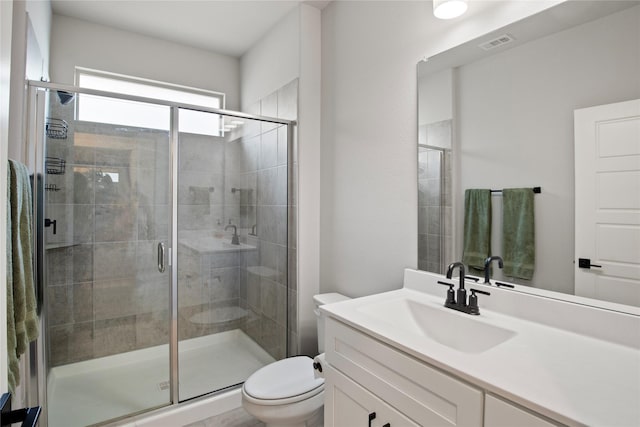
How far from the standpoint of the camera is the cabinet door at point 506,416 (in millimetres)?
686

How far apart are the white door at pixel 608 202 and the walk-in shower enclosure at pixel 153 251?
1745 millimetres

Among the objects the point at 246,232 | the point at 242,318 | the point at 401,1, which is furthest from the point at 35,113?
the point at 401,1

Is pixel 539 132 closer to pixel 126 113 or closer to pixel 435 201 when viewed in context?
pixel 435 201

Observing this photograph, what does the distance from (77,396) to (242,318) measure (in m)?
1.08

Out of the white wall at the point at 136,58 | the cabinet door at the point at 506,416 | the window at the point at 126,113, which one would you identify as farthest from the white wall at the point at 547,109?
the white wall at the point at 136,58

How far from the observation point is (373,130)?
75.3 inches

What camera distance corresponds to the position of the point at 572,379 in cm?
77

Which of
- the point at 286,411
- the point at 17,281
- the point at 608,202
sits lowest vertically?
the point at 286,411

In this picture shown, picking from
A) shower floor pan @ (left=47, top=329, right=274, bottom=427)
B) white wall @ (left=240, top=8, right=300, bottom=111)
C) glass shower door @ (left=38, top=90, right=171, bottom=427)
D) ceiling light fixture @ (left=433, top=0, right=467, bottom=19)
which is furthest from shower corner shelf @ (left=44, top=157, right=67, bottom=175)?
ceiling light fixture @ (left=433, top=0, right=467, bottom=19)

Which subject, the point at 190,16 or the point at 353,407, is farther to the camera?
the point at 190,16

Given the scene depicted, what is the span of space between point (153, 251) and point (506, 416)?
7.01ft

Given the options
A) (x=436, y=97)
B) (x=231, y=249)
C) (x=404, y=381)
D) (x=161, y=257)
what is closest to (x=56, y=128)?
(x=161, y=257)

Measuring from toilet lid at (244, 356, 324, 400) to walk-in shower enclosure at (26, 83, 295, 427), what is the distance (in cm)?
63

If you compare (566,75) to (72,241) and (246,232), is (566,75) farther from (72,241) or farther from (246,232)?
(72,241)
